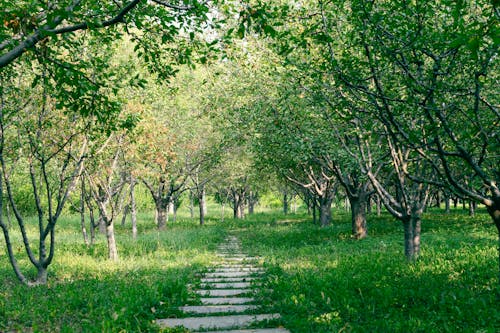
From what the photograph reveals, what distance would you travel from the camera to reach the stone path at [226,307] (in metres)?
6.93

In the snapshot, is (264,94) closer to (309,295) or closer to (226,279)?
(226,279)

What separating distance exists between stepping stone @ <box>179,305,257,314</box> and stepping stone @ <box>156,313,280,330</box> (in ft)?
1.34

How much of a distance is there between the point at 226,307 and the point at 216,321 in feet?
3.56

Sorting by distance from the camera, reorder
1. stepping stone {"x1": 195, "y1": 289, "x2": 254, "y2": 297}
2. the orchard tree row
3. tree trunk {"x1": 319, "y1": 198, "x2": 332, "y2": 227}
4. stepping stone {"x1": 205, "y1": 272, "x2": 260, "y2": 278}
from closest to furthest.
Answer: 1. the orchard tree row
2. stepping stone {"x1": 195, "y1": 289, "x2": 254, "y2": 297}
3. stepping stone {"x1": 205, "y1": 272, "x2": 260, "y2": 278}
4. tree trunk {"x1": 319, "y1": 198, "x2": 332, "y2": 227}

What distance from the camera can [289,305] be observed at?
8.02m

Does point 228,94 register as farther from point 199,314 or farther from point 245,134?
point 199,314

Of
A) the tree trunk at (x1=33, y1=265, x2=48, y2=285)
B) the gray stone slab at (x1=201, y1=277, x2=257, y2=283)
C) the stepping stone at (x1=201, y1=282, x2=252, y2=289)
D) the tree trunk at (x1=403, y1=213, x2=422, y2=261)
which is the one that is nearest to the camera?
the stepping stone at (x1=201, y1=282, x2=252, y2=289)

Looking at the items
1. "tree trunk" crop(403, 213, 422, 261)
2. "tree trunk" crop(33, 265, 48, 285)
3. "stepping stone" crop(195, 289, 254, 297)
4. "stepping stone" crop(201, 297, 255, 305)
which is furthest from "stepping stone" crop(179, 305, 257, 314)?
"tree trunk" crop(403, 213, 422, 261)

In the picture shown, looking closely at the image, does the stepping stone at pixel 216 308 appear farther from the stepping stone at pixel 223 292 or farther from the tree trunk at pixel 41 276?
the tree trunk at pixel 41 276

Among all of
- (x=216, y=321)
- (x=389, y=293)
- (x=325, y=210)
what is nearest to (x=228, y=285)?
(x=216, y=321)

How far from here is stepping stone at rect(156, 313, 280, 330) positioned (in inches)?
273

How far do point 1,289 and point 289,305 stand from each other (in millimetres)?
7106

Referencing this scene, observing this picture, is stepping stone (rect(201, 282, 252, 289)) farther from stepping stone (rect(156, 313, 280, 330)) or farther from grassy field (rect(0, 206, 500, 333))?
stepping stone (rect(156, 313, 280, 330))

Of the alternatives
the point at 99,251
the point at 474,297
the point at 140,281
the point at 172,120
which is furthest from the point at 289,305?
the point at 172,120
